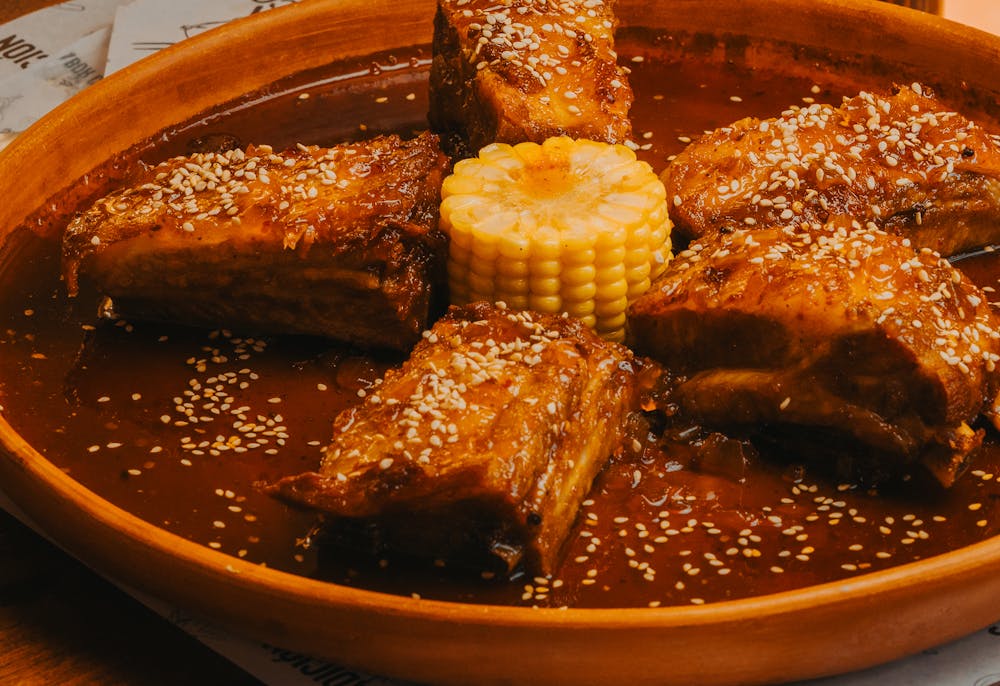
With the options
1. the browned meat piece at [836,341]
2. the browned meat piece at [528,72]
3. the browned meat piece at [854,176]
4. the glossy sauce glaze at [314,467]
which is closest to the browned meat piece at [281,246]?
the glossy sauce glaze at [314,467]

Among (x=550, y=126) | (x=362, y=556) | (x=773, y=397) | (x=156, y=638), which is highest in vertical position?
(x=550, y=126)

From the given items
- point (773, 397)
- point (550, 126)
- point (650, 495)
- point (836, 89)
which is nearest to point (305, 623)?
point (650, 495)

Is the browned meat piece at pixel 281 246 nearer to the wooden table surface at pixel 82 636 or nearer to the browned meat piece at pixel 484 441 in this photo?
the browned meat piece at pixel 484 441

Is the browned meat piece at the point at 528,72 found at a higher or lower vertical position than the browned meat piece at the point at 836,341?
higher

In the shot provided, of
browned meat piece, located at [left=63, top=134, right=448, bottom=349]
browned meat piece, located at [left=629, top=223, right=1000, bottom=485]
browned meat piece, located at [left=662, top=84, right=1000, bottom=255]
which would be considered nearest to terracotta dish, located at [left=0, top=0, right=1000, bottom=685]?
browned meat piece, located at [left=629, top=223, right=1000, bottom=485]

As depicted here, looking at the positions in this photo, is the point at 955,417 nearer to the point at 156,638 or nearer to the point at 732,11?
the point at 156,638

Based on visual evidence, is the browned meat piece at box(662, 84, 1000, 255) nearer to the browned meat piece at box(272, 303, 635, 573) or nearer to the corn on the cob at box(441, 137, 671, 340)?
the corn on the cob at box(441, 137, 671, 340)
